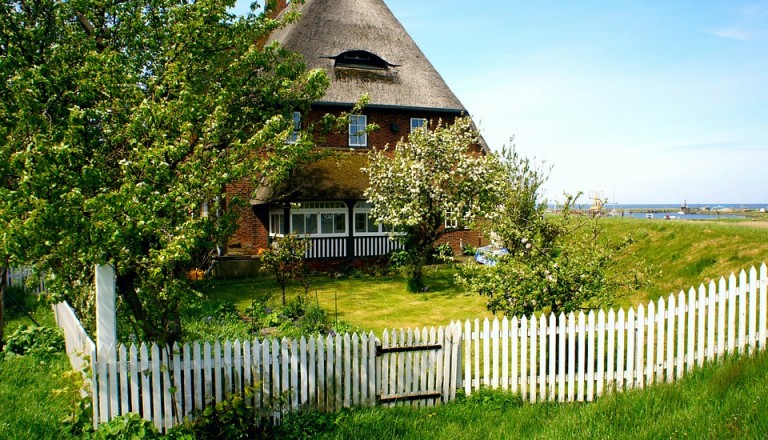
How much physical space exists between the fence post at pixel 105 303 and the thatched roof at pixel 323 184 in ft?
44.1

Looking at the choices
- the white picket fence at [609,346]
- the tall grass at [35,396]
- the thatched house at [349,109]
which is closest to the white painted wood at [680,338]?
the white picket fence at [609,346]

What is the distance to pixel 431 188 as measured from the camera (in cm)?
1583

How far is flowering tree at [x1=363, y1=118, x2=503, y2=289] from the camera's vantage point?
15852 millimetres

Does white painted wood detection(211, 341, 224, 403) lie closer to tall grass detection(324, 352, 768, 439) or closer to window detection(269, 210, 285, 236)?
tall grass detection(324, 352, 768, 439)

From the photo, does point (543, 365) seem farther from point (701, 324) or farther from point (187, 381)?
point (187, 381)

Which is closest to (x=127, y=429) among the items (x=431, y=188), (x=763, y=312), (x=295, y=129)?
(x=295, y=129)

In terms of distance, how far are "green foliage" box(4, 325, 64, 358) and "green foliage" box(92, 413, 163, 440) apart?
13.2ft

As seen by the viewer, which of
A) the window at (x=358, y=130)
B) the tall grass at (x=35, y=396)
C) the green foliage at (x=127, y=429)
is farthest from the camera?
the window at (x=358, y=130)

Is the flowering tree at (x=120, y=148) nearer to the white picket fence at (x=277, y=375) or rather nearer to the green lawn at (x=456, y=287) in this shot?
the white picket fence at (x=277, y=375)

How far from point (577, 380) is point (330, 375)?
11.7ft

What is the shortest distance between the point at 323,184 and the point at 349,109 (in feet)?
16.1

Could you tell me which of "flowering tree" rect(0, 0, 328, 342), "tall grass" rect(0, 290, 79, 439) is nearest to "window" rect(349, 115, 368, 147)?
"flowering tree" rect(0, 0, 328, 342)

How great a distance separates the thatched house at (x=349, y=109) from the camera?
67.6ft

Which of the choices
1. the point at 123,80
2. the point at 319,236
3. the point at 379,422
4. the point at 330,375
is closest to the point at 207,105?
the point at 123,80
